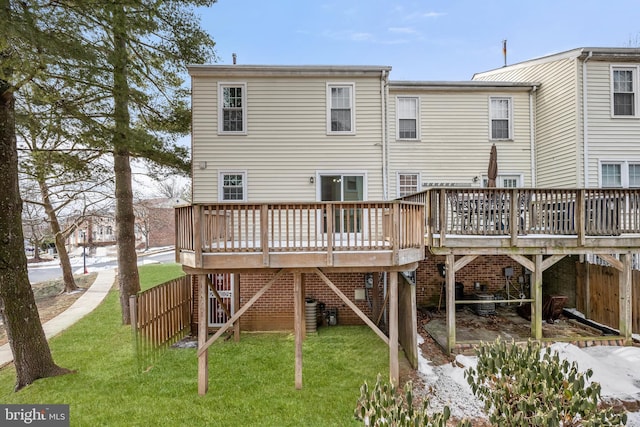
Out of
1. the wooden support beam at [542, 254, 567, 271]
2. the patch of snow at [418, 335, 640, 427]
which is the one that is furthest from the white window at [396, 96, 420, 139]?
the patch of snow at [418, 335, 640, 427]

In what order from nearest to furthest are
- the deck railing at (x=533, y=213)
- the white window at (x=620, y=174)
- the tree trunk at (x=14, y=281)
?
the tree trunk at (x=14, y=281) → the deck railing at (x=533, y=213) → the white window at (x=620, y=174)

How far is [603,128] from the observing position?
359 inches

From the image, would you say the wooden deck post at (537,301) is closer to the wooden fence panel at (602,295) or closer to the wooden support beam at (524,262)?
the wooden support beam at (524,262)

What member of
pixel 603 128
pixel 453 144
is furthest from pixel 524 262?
pixel 603 128

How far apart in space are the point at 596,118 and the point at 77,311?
63.1 feet

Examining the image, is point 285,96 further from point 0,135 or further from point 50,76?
point 0,135

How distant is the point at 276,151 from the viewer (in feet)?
29.8

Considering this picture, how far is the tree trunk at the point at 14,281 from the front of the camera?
5.90 m

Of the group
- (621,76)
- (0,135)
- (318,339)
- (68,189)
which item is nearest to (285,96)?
(0,135)

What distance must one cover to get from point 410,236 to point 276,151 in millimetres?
4967

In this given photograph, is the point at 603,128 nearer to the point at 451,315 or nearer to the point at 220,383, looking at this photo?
the point at 451,315

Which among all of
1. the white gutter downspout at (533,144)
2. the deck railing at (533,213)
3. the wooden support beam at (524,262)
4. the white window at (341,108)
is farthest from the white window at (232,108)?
the white gutter downspout at (533,144)

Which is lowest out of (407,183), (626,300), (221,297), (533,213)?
(221,297)

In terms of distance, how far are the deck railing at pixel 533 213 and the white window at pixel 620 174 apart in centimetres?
253
